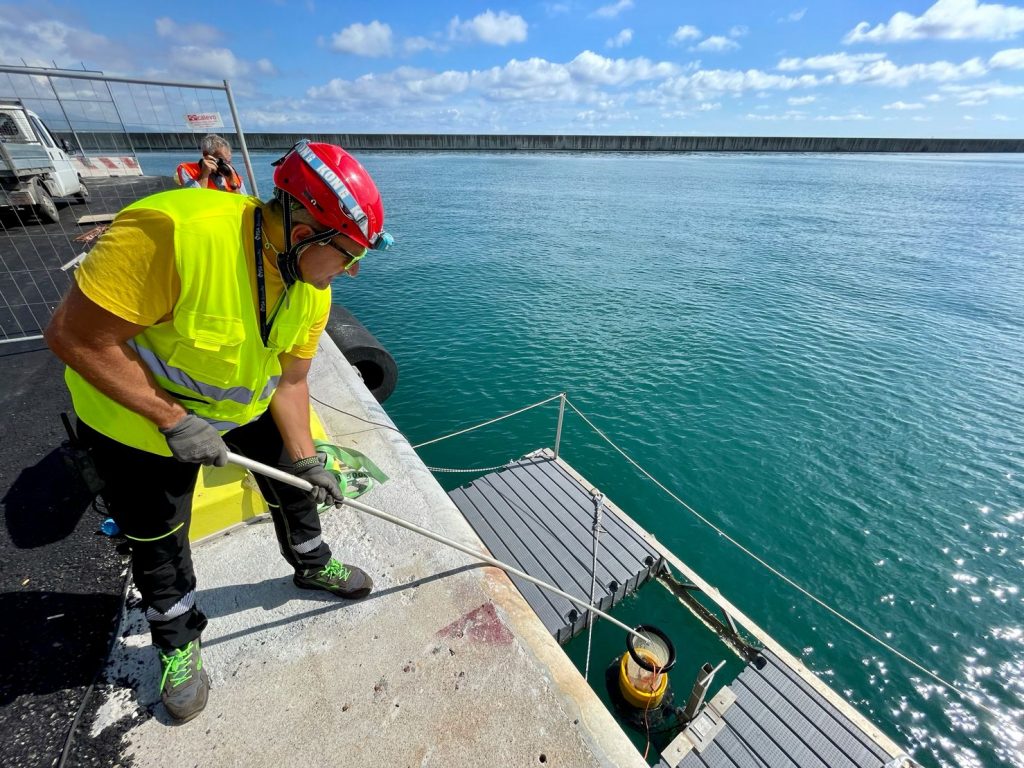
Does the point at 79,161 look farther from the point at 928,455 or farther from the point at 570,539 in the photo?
the point at 928,455

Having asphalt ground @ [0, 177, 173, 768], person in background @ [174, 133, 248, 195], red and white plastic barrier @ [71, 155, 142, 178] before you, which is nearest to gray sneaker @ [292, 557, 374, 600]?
asphalt ground @ [0, 177, 173, 768]

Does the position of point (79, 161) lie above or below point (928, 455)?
above

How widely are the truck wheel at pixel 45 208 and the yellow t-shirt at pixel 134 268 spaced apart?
695 inches

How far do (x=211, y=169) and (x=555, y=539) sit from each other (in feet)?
24.8

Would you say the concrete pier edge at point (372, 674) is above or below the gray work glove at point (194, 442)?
below

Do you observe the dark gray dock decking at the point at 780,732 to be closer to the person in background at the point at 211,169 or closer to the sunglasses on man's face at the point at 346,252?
the sunglasses on man's face at the point at 346,252

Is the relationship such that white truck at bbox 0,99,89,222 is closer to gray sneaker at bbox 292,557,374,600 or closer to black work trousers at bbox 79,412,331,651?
black work trousers at bbox 79,412,331,651

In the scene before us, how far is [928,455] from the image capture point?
31.9 feet

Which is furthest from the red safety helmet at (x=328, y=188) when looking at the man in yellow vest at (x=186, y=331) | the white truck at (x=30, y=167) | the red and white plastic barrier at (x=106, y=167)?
the red and white plastic barrier at (x=106, y=167)

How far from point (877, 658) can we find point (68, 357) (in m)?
8.95

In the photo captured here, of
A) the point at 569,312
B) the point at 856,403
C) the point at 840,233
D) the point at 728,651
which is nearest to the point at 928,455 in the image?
the point at 856,403

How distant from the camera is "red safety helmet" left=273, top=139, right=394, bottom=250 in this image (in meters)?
1.88

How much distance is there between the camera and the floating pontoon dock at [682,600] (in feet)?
14.6

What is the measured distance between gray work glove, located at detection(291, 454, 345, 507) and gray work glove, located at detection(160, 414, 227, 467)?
0.62m
